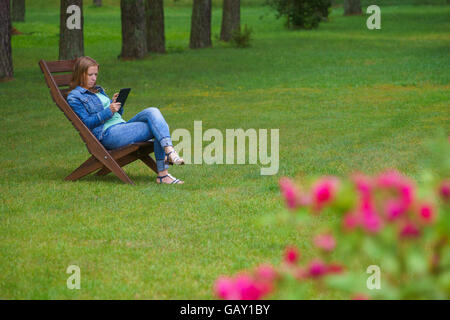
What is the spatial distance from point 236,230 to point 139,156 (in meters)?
2.42

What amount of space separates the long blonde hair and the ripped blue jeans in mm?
624

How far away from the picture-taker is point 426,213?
212 centimetres

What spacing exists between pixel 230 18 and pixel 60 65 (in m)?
24.9

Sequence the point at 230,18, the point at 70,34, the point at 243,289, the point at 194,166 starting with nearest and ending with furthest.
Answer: the point at 243,289
the point at 194,166
the point at 70,34
the point at 230,18

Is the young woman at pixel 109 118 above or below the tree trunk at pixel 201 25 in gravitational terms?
below

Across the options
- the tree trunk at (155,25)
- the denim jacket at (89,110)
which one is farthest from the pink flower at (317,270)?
the tree trunk at (155,25)

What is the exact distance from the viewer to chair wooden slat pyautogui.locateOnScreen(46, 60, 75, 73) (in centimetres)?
820

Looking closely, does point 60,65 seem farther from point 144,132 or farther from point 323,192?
point 323,192

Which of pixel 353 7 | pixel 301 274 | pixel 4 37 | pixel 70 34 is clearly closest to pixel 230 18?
pixel 70 34

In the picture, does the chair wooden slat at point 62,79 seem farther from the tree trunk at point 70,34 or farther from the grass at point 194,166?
the tree trunk at point 70,34

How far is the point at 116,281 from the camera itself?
15.6 ft

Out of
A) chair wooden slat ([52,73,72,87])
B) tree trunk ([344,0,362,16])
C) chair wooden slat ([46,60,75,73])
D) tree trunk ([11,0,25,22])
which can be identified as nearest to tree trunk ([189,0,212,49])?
tree trunk ([11,0,25,22])

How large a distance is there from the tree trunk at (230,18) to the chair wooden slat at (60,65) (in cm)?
2409

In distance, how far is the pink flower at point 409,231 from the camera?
2.13 meters
